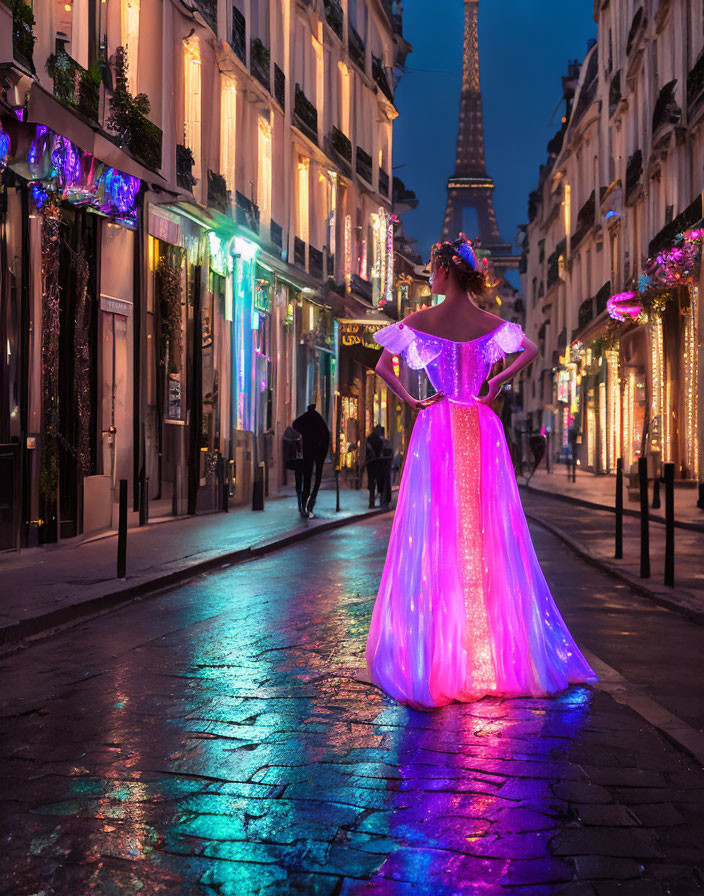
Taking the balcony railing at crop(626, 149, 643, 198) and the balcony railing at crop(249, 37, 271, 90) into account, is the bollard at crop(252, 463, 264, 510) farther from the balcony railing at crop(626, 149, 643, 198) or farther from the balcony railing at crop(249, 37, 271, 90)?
the balcony railing at crop(626, 149, 643, 198)

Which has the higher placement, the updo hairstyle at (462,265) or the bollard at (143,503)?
the updo hairstyle at (462,265)

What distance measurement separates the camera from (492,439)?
5.20 metres

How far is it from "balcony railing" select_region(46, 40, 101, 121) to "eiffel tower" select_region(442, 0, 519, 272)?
3659 inches

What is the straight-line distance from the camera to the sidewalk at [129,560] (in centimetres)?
755

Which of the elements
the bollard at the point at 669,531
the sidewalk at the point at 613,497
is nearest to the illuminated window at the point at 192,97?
the sidewalk at the point at 613,497

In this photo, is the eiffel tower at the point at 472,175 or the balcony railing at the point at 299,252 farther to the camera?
the eiffel tower at the point at 472,175

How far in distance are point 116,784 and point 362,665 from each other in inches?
87.3

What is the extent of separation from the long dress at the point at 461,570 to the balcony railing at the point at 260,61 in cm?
1864

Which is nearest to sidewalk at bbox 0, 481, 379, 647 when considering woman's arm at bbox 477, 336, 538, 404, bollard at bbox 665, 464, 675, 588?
woman's arm at bbox 477, 336, 538, 404

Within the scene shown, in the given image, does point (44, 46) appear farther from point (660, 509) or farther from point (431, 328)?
point (660, 509)

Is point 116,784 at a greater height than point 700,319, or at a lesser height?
lesser

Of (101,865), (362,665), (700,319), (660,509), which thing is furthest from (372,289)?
(101,865)

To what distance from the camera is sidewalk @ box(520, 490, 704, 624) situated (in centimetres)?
848

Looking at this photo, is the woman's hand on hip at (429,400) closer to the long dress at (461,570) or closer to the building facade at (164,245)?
the long dress at (461,570)
